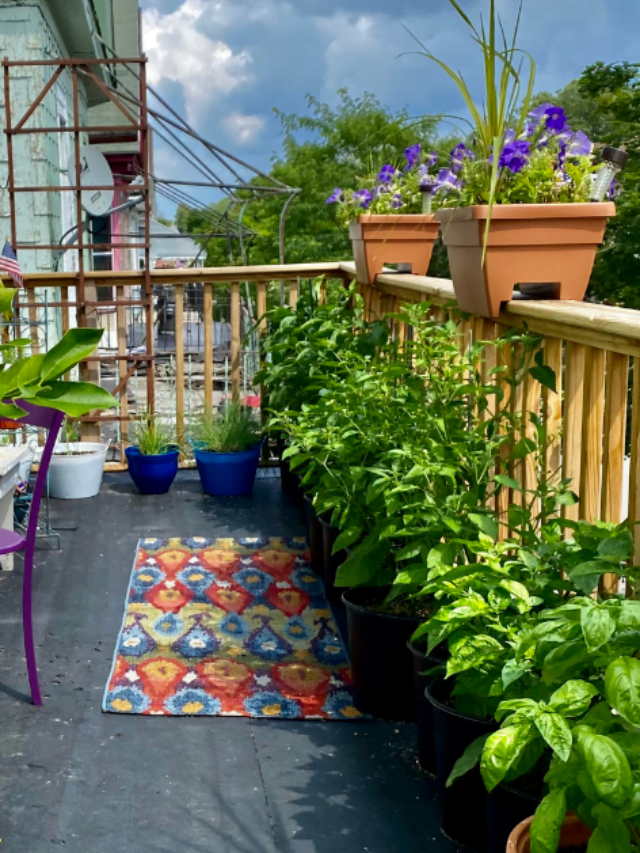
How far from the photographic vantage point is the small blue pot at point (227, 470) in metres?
4.43

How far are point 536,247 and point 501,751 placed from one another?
4.35 ft

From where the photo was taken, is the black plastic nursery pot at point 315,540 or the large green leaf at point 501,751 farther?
the black plastic nursery pot at point 315,540

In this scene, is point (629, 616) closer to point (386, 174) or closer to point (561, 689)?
point (561, 689)

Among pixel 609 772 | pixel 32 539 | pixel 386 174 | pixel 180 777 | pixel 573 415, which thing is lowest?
pixel 180 777

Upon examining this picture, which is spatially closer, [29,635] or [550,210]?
[550,210]

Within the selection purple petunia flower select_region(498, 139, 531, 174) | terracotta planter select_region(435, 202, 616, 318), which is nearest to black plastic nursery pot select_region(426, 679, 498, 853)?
terracotta planter select_region(435, 202, 616, 318)

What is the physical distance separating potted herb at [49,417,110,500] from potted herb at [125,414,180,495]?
165mm

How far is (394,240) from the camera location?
11.9 feet

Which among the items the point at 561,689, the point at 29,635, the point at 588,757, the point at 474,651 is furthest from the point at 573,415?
the point at 29,635

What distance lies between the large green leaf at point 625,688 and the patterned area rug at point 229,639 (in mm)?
1357

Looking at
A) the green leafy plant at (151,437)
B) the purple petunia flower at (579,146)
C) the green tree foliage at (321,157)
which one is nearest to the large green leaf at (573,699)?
the purple petunia flower at (579,146)

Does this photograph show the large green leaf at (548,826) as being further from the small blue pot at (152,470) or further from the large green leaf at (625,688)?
the small blue pot at (152,470)

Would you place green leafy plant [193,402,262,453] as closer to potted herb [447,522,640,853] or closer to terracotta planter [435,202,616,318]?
terracotta planter [435,202,616,318]

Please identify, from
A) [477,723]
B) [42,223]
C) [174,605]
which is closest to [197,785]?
[477,723]
